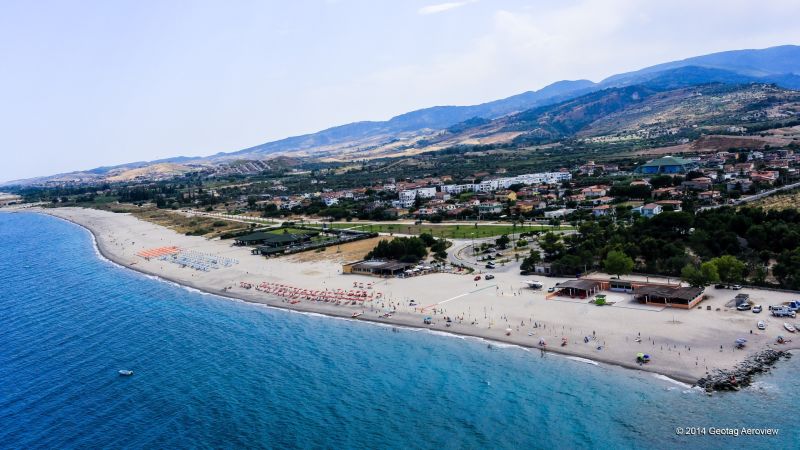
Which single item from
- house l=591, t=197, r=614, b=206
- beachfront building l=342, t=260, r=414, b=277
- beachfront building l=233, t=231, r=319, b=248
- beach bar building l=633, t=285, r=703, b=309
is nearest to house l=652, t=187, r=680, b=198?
house l=591, t=197, r=614, b=206

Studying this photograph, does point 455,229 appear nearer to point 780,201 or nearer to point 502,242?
point 502,242

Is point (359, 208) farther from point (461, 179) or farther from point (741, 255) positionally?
point (741, 255)

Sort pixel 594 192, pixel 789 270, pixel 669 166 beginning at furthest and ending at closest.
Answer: pixel 669 166 → pixel 594 192 → pixel 789 270

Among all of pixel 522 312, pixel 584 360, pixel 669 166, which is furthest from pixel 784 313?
pixel 669 166

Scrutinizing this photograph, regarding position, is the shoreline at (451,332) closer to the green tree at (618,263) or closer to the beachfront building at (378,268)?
the beachfront building at (378,268)

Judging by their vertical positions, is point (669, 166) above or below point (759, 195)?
above

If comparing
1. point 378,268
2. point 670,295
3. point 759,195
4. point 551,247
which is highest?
point 551,247

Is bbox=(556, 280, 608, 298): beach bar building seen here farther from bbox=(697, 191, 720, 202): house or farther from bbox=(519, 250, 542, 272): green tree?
bbox=(697, 191, 720, 202): house

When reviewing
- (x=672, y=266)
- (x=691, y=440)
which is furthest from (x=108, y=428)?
(x=672, y=266)
